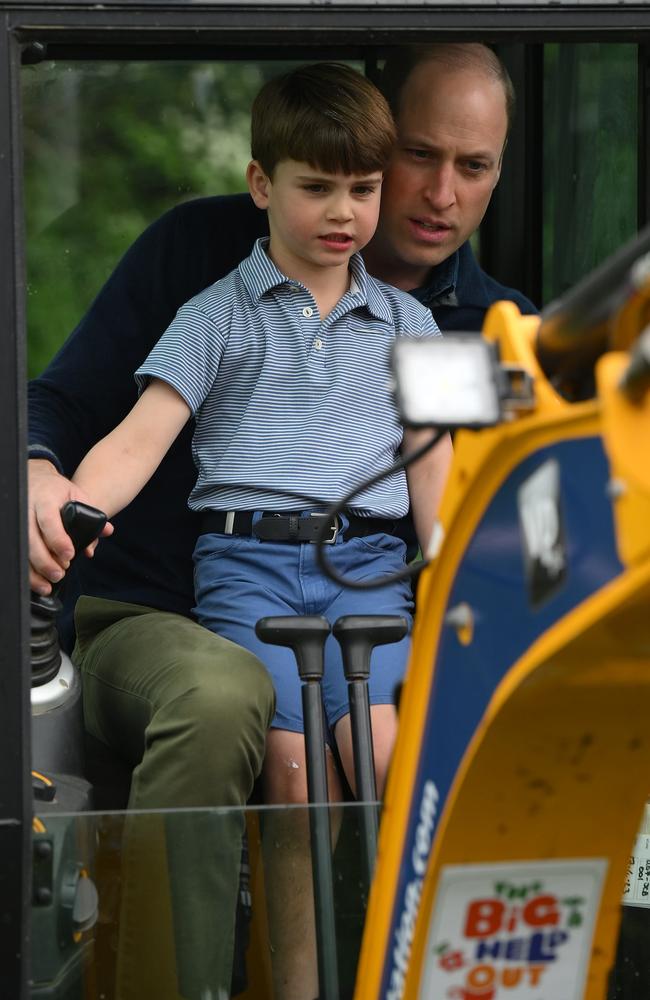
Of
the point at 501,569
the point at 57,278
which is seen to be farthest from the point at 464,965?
the point at 57,278

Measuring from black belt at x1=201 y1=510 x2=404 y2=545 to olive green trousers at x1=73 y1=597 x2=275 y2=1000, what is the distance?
18 centimetres

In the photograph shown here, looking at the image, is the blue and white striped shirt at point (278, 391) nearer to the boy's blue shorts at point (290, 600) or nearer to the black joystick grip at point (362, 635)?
the boy's blue shorts at point (290, 600)

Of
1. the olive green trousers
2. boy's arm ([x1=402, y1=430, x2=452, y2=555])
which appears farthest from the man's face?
the olive green trousers

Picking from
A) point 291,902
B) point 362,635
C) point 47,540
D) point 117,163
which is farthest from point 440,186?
point 291,902

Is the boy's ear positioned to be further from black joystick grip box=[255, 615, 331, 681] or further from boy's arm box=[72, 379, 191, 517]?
black joystick grip box=[255, 615, 331, 681]

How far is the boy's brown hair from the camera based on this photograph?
8.64ft

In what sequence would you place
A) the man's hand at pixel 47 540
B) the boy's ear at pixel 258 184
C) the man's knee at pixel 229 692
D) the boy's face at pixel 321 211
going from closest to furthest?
the man's hand at pixel 47 540, the man's knee at pixel 229 692, the boy's face at pixel 321 211, the boy's ear at pixel 258 184

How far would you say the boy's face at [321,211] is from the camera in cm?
266

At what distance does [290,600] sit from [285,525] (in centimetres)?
12

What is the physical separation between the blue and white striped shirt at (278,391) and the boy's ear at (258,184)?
3.3 inches

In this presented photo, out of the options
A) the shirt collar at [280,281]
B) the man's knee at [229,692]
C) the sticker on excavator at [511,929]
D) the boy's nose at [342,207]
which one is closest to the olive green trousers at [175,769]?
the man's knee at [229,692]

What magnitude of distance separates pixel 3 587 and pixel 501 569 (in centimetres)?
71

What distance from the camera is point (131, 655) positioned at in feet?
8.63

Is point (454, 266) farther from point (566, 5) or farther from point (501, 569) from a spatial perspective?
point (501, 569)
